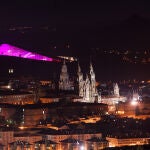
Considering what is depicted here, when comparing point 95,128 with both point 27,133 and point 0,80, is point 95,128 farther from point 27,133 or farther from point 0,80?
point 0,80

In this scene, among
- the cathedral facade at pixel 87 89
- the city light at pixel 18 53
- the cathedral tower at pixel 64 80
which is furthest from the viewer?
the city light at pixel 18 53

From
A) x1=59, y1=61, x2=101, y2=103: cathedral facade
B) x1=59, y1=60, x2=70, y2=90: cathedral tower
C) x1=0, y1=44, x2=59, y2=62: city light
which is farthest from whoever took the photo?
x1=0, y1=44, x2=59, y2=62: city light

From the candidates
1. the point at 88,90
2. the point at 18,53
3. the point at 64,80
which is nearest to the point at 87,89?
the point at 88,90

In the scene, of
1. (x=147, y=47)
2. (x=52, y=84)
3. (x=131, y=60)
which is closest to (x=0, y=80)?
(x=52, y=84)

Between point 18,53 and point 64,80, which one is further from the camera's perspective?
point 18,53

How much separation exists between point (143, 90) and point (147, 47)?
26.9 metres

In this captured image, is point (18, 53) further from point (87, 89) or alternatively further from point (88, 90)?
point (88, 90)

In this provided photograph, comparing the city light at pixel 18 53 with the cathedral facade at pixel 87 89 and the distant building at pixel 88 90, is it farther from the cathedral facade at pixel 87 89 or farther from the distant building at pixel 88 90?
the distant building at pixel 88 90

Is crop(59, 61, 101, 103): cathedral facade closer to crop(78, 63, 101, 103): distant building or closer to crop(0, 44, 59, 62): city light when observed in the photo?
crop(78, 63, 101, 103): distant building

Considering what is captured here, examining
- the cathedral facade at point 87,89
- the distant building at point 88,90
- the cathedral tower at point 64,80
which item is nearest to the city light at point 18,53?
the cathedral tower at point 64,80

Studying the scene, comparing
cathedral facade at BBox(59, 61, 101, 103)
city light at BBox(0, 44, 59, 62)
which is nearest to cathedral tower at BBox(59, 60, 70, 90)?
cathedral facade at BBox(59, 61, 101, 103)

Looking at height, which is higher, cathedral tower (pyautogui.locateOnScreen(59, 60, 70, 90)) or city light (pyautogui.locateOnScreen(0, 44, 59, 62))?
city light (pyautogui.locateOnScreen(0, 44, 59, 62))

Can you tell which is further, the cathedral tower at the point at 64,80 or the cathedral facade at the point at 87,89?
the cathedral tower at the point at 64,80

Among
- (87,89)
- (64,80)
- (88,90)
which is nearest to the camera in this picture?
(88,90)
